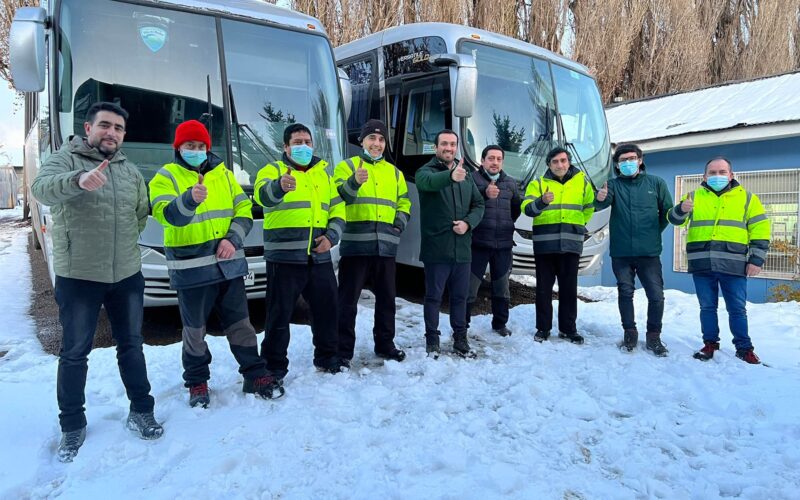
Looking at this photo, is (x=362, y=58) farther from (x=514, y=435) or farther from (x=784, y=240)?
(x=784, y=240)

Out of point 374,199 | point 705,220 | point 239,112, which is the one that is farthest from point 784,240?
point 239,112

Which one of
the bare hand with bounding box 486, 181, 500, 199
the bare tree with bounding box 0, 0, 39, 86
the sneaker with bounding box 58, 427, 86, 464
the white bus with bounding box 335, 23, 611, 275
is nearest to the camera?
the sneaker with bounding box 58, 427, 86, 464

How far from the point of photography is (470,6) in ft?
56.5

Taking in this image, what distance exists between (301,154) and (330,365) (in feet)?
5.10

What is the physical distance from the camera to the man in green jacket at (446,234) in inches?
185

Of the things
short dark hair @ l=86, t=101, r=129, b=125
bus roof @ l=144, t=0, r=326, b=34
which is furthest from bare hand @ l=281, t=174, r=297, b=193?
bus roof @ l=144, t=0, r=326, b=34

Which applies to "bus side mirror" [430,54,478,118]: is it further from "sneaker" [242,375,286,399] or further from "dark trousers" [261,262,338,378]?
"sneaker" [242,375,286,399]

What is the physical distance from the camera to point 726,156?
10164 mm

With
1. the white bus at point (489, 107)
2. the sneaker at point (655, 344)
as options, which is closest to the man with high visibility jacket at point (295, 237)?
the white bus at point (489, 107)

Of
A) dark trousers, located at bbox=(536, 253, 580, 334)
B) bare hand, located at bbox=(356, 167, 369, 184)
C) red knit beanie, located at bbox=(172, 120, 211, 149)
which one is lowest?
dark trousers, located at bbox=(536, 253, 580, 334)

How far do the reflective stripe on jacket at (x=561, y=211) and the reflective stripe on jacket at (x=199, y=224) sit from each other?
276 cm

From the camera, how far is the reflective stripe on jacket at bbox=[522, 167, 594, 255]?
520 centimetres

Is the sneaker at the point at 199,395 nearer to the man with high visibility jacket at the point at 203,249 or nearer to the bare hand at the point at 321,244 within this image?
the man with high visibility jacket at the point at 203,249

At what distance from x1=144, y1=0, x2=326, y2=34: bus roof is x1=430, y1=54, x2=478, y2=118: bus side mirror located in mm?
1496
